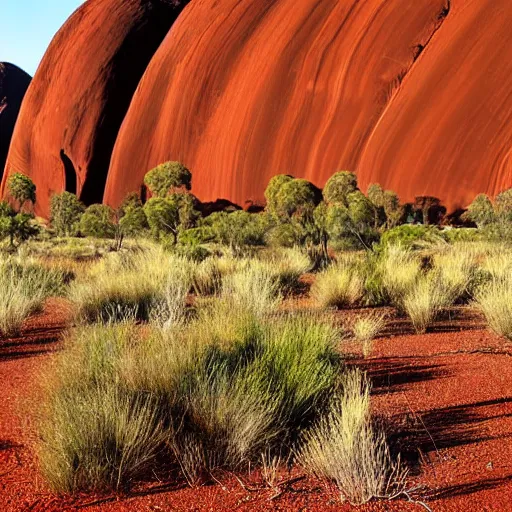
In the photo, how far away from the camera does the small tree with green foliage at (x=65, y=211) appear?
43.6 metres

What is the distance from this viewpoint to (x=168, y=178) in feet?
138

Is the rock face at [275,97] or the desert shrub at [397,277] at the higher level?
the rock face at [275,97]

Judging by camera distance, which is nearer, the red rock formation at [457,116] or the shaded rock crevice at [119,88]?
the red rock formation at [457,116]

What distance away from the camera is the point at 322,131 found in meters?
38.0

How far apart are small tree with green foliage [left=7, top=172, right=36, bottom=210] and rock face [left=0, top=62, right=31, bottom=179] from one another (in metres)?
28.8

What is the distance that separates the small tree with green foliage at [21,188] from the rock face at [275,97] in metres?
1.54

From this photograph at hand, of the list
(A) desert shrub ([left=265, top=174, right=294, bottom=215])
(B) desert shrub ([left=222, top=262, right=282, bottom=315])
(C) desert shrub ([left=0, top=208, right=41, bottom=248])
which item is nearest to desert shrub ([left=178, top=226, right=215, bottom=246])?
(C) desert shrub ([left=0, top=208, right=41, bottom=248])

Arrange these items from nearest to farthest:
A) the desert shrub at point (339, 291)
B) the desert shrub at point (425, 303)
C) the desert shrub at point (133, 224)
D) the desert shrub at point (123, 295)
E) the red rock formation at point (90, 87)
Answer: the desert shrub at point (425, 303), the desert shrub at point (123, 295), the desert shrub at point (339, 291), the desert shrub at point (133, 224), the red rock formation at point (90, 87)

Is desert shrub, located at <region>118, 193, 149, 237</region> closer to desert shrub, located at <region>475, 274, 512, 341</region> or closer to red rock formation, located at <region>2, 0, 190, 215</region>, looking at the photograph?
red rock formation, located at <region>2, 0, 190, 215</region>

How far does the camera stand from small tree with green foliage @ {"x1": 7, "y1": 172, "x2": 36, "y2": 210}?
167 feet

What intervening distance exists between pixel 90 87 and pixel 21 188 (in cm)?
992

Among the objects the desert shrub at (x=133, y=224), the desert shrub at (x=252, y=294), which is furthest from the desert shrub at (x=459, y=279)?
the desert shrub at (x=133, y=224)

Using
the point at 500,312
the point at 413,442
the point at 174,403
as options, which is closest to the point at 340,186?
the point at 500,312

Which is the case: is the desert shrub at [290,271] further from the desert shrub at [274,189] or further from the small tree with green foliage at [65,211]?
the small tree with green foliage at [65,211]
